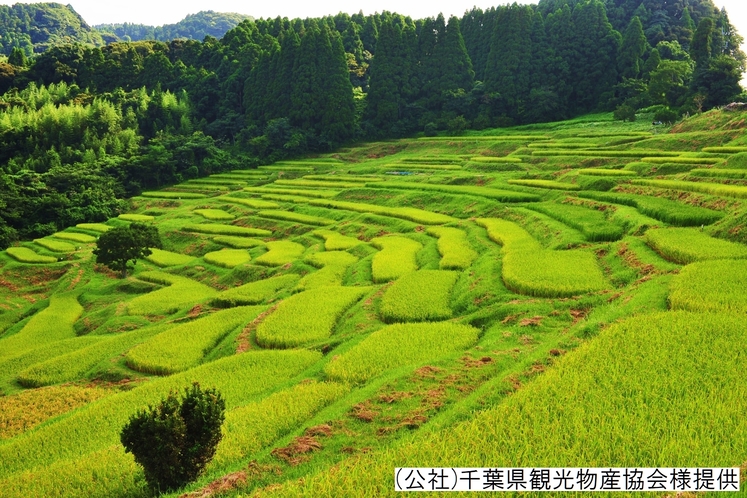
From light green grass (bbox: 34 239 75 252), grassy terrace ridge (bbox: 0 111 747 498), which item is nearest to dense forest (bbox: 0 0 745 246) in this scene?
light green grass (bbox: 34 239 75 252)

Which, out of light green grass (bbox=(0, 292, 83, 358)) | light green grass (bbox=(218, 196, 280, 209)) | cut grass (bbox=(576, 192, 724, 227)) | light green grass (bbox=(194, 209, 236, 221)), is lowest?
light green grass (bbox=(0, 292, 83, 358))

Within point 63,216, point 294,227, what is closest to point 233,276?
point 294,227

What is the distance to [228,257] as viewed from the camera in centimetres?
2934

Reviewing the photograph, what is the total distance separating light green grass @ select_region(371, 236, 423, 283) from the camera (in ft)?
65.0

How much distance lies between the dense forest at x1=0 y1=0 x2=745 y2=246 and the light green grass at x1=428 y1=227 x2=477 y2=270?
2985 cm

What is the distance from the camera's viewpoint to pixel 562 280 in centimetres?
1430

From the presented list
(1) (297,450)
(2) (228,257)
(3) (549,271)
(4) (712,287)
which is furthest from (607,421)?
(2) (228,257)

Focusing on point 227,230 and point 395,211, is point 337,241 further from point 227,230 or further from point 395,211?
point 227,230

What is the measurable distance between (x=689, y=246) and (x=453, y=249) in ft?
28.6

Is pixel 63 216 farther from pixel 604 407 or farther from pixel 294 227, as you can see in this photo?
pixel 604 407

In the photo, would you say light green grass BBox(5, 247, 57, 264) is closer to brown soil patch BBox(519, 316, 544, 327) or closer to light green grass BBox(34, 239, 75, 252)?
light green grass BBox(34, 239, 75, 252)

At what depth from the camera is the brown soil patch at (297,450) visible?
7.20 meters

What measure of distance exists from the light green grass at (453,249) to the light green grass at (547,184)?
6.49m

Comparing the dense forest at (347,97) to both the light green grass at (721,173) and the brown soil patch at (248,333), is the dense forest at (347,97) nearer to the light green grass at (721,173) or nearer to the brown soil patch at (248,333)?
the light green grass at (721,173)
